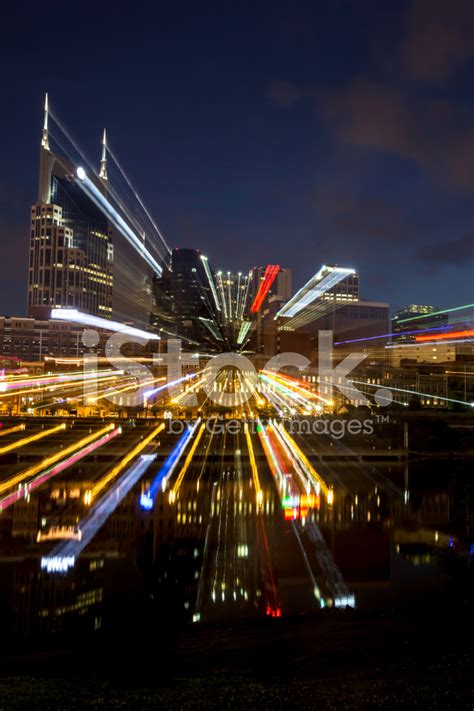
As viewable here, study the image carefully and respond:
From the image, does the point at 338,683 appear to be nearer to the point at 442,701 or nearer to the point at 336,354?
the point at 442,701

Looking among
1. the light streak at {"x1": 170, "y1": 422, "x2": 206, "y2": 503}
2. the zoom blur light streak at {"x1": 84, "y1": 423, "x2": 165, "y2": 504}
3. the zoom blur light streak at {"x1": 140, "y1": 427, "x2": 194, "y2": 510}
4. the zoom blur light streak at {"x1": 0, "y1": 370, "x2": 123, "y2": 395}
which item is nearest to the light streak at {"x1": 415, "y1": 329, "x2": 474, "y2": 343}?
the light streak at {"x1": 170, "y1": 422, "x2": 206, "y2": 503}

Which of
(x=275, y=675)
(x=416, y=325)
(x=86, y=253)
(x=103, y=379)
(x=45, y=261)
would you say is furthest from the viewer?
(x=86, y=253)

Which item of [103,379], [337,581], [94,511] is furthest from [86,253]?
[337,581]

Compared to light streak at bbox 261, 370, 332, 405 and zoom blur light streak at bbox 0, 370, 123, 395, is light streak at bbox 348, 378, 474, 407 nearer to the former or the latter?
light streak at bbox 261, 370, 332, 405

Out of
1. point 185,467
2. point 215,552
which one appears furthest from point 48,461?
point 215,552

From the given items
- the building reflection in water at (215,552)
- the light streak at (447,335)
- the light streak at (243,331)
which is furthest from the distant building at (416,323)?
the building reflection in water at (215,552)

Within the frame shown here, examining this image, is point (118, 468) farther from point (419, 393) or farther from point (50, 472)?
point (419, 393)
